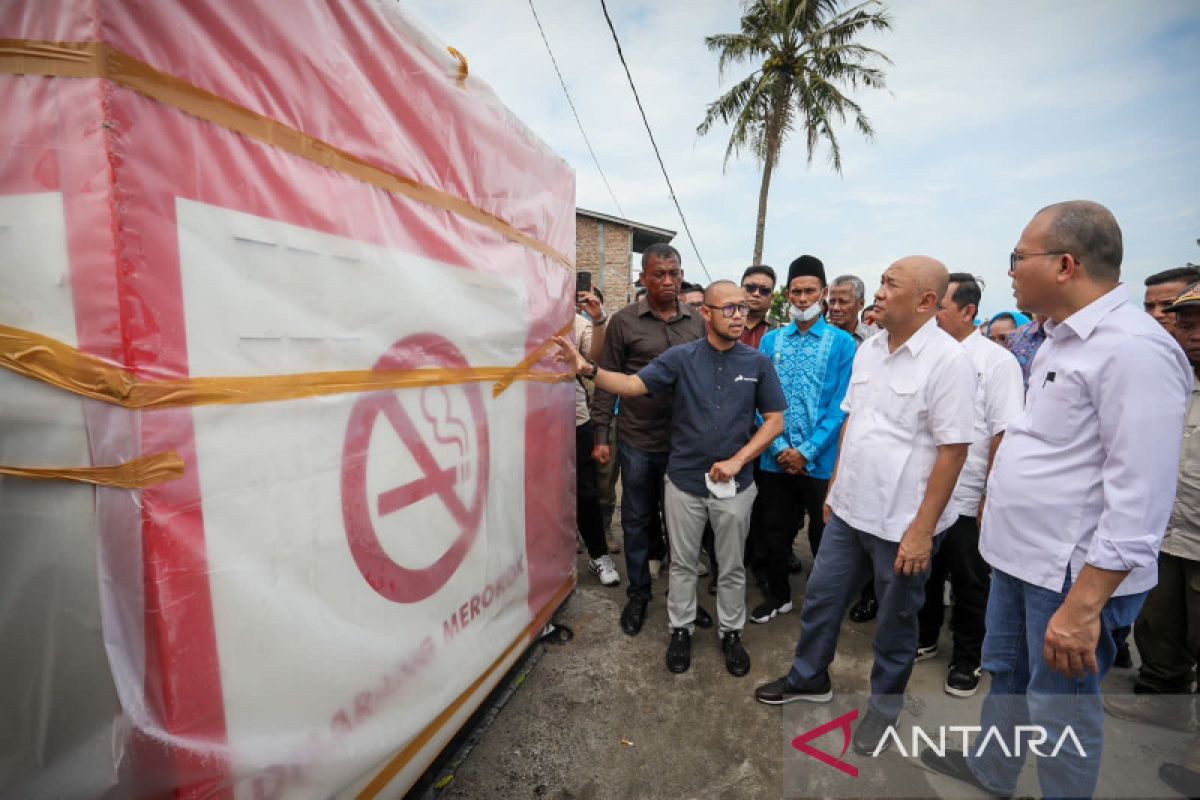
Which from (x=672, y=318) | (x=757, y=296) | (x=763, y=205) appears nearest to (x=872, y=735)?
(x=672, y=318)

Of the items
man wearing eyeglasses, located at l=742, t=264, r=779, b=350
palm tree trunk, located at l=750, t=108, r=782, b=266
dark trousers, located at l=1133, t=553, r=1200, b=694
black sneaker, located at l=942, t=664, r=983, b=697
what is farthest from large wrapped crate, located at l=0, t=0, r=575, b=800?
palm tree trunk, located at l=750, t=108, r=782, b=266

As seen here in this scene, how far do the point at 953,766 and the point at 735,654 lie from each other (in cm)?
94

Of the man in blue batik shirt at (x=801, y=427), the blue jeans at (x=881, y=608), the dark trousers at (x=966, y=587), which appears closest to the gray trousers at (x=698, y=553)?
the blue jeans at (x=881, y=608)

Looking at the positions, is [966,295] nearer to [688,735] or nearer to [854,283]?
[854,283]

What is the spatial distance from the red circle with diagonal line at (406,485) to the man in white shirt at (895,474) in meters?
1.51

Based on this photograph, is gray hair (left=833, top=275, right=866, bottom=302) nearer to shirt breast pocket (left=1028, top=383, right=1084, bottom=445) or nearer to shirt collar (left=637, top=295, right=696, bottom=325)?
shirt collar (left=637, top=295, right=696, bottom=325)

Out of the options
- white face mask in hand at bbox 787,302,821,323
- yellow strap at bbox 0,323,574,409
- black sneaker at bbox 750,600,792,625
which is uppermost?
white face mask in hand at bbox 787,302,821,323

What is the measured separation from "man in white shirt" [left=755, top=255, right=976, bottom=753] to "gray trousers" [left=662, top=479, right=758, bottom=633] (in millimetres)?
408

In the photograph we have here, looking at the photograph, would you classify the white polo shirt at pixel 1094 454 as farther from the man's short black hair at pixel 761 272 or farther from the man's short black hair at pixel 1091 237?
the man's short black hair at pixel 761 272

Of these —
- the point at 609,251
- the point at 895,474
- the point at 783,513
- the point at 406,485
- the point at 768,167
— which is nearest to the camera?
the point at 406,485

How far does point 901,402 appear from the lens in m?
2.04

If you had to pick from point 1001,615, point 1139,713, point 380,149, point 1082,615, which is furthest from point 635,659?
point 380,149

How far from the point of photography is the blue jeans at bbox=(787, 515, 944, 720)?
2.07m

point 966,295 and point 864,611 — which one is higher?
point 966,295
